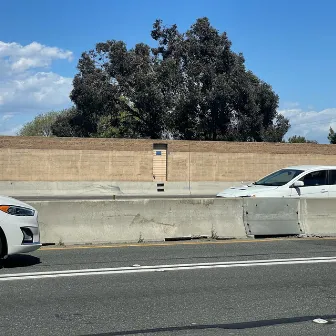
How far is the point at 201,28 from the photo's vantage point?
1567 inches

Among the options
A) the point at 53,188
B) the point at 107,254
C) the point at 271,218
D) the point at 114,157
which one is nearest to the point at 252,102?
the point at 114,157

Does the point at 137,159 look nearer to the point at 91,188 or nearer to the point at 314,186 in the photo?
the point at 91,188

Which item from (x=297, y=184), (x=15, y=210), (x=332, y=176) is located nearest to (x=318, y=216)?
(x=297, y=184)

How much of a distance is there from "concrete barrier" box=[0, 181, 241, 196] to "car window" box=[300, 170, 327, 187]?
1698 cm

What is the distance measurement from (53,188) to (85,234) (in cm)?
1999

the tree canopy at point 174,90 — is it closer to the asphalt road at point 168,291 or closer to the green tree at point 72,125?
the green tree at point 72,125

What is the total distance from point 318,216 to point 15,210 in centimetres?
733

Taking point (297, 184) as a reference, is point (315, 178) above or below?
above

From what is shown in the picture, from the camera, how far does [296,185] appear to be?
46.1 ft

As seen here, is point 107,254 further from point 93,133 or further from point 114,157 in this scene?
point 93,133

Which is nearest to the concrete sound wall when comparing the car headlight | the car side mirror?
the car side mirror

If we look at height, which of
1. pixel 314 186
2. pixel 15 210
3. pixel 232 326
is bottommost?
pixel 232 326

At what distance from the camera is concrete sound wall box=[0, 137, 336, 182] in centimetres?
3031

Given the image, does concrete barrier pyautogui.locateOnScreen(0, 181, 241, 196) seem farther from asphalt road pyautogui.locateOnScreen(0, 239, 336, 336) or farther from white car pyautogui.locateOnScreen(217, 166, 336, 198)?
asphalt road pyautogui.locateOnScreen(0, 239, 336, 336)
